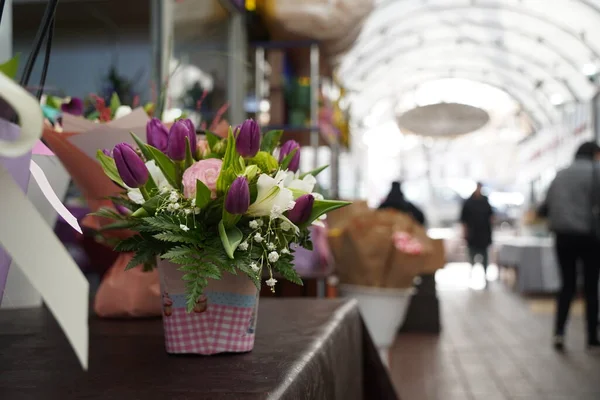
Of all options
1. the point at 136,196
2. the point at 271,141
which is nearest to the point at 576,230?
the point at 271,141

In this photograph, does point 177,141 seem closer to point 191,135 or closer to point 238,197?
point 191,135

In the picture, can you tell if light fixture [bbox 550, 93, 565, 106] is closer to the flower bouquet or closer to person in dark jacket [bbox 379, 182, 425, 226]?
person in dark jacket [bbox 379, 182, 425, 226]

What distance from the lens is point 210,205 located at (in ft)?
3.07

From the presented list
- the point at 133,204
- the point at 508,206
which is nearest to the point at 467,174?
the point at 508,206

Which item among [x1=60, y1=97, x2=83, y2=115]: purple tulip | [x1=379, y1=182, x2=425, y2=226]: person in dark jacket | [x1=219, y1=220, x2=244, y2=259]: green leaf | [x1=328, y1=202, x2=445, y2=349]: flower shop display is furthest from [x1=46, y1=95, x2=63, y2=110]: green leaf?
[x1=379, y1=182, x2=425, y2=226]: person in dark jacket

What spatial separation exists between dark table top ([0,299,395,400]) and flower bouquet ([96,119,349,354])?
52mm

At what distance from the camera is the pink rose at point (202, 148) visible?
1027 mm

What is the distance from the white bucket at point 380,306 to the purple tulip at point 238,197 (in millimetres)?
2908

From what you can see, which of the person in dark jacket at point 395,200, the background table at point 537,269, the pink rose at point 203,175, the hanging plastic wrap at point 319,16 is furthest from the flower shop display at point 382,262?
the background table at point 537,269

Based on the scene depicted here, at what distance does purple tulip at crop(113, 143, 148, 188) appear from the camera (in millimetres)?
939

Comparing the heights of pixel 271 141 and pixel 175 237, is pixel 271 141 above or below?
above

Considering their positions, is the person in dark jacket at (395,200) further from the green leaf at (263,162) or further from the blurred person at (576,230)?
the green leaf at (263,162)

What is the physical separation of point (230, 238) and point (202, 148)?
185mm

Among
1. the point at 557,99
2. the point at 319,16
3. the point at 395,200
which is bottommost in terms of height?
the point at 395,200
